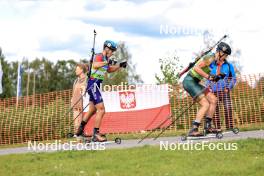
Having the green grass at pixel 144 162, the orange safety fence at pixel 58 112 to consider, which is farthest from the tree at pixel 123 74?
the green grass at pixel 144 162

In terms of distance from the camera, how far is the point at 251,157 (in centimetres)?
873

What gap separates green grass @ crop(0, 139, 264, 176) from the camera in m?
8.01

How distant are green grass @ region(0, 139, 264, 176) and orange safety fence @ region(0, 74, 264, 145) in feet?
24.3

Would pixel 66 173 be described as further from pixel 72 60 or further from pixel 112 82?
pixel 72 60

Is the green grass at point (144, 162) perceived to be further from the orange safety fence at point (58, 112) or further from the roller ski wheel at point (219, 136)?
the orange safety fence at point (58, 112)

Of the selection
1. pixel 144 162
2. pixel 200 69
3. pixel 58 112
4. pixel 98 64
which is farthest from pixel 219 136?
pixel 58 112

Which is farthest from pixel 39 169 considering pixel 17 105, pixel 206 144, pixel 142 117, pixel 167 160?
pixel 17 105

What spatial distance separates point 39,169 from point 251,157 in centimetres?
354

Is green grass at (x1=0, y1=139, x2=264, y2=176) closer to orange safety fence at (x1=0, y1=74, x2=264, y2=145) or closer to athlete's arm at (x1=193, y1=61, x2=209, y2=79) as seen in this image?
athlete's arm at (x1=193, y1=61, x2=209, y2=79)

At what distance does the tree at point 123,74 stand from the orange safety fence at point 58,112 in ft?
91.9

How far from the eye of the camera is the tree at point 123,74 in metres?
49.4

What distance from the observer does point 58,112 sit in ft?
63.0

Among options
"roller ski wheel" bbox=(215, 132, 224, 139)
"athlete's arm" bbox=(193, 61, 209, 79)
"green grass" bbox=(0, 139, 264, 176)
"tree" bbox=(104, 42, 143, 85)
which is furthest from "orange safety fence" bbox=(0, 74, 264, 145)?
"tree" bbox=(104, 42, 143, 85)

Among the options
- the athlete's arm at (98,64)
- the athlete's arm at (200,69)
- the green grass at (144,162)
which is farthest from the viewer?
the athlete's arm at (98,64)
